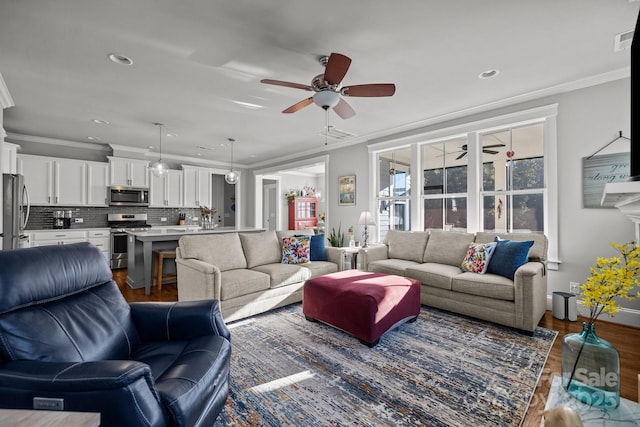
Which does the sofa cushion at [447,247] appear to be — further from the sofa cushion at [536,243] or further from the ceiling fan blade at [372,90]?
the ceiling fan blade at [372,90]

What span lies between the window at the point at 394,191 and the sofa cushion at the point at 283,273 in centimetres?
220

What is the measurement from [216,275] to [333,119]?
296cm

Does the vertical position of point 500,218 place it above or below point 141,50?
below

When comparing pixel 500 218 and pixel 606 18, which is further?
pixel 500 218

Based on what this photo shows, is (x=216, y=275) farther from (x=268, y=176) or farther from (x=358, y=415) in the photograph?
(x=268, y=176)

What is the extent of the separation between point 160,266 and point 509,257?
456 centimetres

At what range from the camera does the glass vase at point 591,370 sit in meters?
1.11

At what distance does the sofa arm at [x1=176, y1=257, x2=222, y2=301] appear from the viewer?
282 centimetres

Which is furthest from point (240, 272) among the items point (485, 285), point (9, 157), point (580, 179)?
point (9, 157)

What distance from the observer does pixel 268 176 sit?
8781 millimetres

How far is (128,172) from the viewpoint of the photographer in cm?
632

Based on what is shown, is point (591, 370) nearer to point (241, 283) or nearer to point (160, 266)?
point (241, 283)

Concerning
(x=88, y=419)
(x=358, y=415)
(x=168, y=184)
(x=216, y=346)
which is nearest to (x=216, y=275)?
(x=216, y=346)

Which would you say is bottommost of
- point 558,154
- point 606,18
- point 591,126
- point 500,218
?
point 500,218
